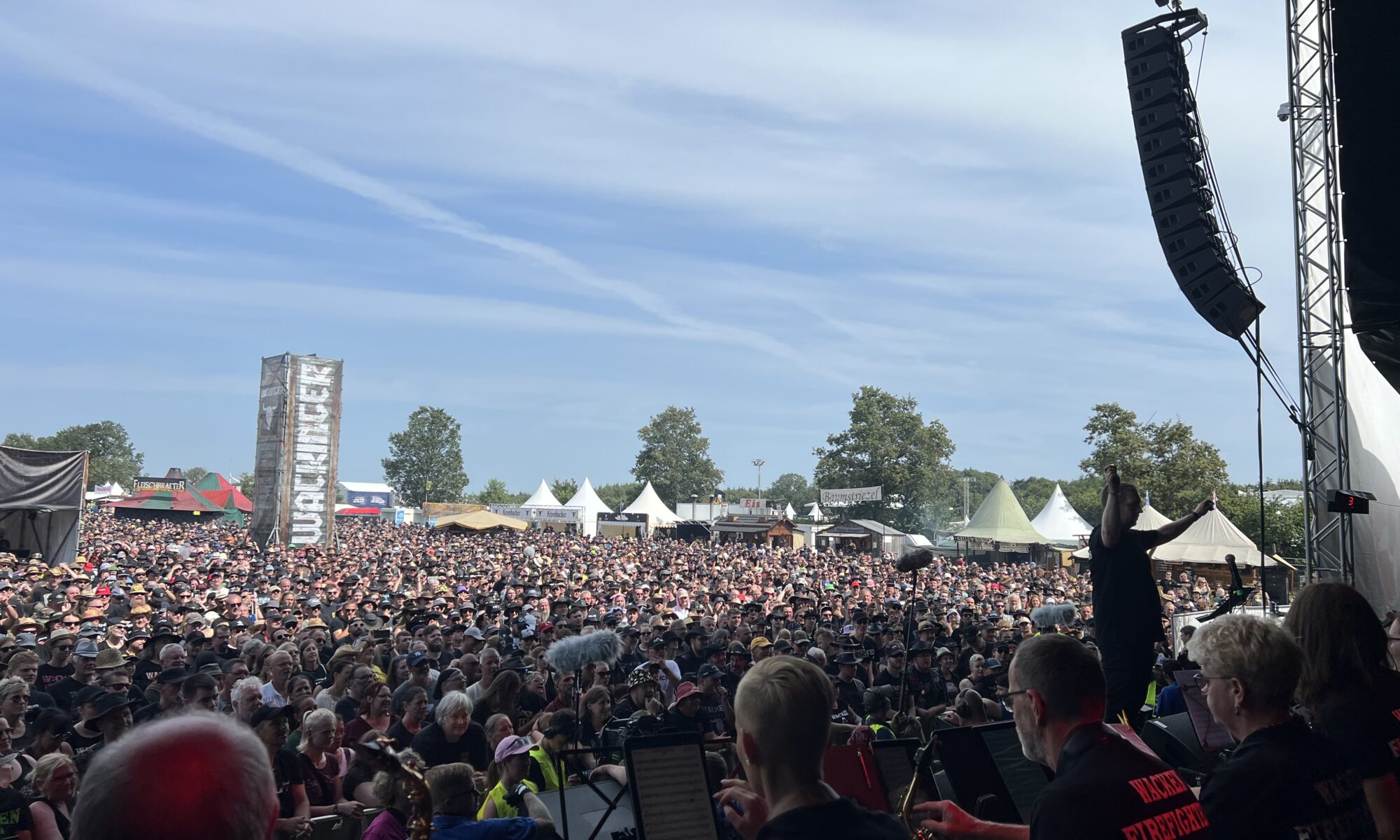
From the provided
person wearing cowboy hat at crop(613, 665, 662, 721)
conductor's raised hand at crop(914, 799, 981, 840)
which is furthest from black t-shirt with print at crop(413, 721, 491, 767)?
conductor's raised hand at crop(914, 799, 981, 840)

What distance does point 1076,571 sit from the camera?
37125 millimetres

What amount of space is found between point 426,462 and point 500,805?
105126 millimetres

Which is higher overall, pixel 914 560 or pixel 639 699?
pixel 914 560

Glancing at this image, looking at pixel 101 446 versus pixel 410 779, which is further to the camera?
pixel 101 446

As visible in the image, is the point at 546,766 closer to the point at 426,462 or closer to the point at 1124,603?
the point at 1124,603

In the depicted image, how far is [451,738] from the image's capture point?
21.0 feet

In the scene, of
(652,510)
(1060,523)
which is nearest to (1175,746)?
(1060,523)

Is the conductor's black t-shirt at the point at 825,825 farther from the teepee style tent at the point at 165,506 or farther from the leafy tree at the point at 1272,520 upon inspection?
the teepee style tent at the point at 165,506

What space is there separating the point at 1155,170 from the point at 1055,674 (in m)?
8.80

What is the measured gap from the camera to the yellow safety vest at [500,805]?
17.5 ft

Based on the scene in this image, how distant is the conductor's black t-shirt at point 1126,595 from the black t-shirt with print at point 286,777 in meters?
4.50

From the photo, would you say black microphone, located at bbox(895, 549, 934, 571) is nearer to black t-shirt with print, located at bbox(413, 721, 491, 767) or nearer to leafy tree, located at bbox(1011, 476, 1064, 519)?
black t-shirt with print, located at bbox(413, 721, 491, 767)

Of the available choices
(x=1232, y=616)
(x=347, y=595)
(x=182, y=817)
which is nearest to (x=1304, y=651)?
(x=1232, y=616)

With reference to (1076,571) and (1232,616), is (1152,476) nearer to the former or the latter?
(1076,571)
